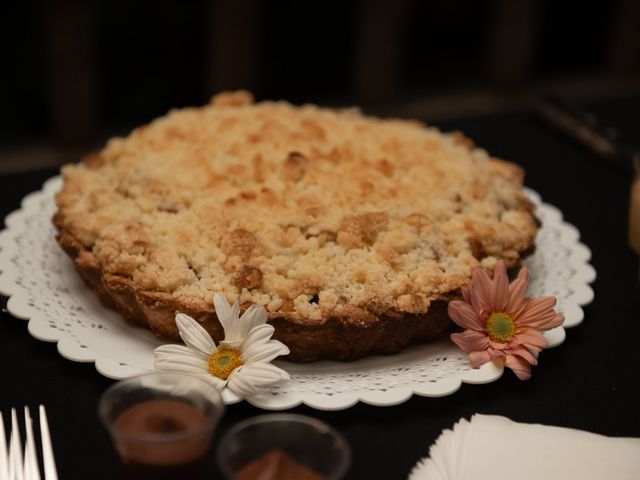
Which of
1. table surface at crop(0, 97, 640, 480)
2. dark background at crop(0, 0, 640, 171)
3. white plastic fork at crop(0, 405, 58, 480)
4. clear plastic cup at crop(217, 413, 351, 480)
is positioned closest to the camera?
clear plastic cup at crop(217, 413, 351, 480)

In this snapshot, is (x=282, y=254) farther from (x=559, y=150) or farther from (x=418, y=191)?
(x=559, y=150)

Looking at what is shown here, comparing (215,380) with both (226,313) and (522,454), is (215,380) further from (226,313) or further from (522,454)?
(522,454)

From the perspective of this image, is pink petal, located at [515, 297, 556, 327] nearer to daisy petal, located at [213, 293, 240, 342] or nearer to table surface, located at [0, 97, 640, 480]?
table surface, located at [0, 97, 640, 480]

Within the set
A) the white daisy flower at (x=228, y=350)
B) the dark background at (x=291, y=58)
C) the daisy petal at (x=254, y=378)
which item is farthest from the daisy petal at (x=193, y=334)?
the dark background at (x=291, y=58)

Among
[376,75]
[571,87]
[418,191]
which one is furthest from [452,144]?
[571,87]

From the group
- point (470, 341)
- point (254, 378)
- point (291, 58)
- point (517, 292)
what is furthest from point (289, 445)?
point (291, 58)

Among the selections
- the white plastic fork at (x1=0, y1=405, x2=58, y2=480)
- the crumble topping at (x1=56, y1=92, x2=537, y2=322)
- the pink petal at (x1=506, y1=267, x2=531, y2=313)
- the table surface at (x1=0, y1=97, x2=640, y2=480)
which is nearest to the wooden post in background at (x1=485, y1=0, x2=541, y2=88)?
the crumble topping at (x1=56, y1=92, x2=537, y2=322)
